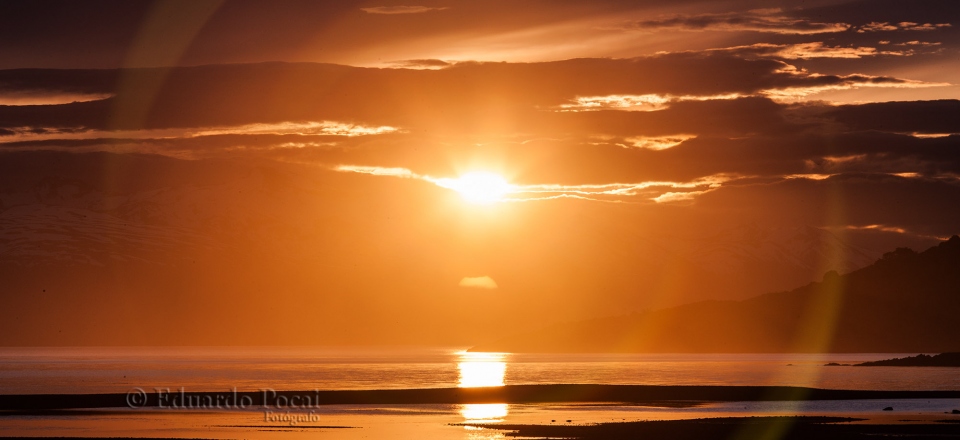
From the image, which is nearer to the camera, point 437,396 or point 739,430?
point 739,430

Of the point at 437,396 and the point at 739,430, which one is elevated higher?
the point at 739,430

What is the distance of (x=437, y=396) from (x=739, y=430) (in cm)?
4493

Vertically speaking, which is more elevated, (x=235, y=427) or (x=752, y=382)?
(x=235, y=427)

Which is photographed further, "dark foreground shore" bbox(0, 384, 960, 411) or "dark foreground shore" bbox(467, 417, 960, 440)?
"dark foreground shore" bbox(0, 384, 960, 411)

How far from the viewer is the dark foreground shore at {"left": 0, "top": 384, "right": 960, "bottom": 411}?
110 m

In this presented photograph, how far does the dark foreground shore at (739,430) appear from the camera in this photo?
3095 inches

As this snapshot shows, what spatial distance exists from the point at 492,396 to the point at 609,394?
1281 centimetres

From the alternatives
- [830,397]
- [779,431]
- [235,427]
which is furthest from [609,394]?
[235,427]

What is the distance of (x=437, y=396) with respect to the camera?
122 meters

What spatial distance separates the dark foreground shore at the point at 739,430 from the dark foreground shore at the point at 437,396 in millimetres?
28351

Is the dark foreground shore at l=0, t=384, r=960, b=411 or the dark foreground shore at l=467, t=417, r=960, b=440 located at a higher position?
the dark foreground shore at l=467, t=417, r=960, b=440

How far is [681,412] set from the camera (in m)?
102

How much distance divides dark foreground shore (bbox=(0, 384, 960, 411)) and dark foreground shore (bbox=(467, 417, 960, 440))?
28351 millimetres

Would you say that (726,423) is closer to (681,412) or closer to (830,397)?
(681,412)
